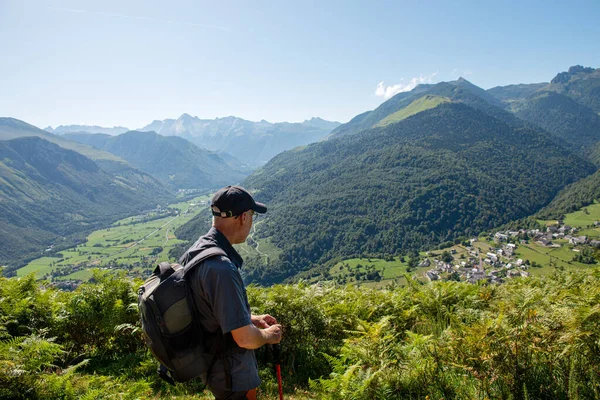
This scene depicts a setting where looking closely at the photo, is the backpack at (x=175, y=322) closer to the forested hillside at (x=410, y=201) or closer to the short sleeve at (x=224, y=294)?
the short sleeve at (x=224, y=294)

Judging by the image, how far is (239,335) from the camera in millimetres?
2508

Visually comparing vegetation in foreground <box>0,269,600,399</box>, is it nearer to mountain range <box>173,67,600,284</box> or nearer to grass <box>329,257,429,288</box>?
grass <box>329,257,429,288</box>

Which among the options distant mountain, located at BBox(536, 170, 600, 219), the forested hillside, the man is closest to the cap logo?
the man

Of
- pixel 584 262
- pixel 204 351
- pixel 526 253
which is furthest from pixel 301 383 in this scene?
pixel 526 253

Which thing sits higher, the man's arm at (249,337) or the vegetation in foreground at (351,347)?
the man's arm at (249,337)

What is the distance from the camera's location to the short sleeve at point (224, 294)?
243 centimetres

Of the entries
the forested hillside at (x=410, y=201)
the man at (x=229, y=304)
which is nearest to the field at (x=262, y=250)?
the forested hillside at (x=410, y=201)

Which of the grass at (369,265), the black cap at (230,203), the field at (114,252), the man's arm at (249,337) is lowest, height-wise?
the grass at (369,265)

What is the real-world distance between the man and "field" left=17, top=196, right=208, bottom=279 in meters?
107

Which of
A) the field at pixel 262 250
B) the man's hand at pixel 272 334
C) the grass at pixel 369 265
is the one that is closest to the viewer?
the man's hand at pixel 272 334

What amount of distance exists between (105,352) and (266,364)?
11.7ft

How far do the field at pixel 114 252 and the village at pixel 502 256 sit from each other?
308 feet

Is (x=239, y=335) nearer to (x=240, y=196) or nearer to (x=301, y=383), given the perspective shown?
(x=240, y=196)

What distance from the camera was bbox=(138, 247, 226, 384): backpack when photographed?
8.30ft
